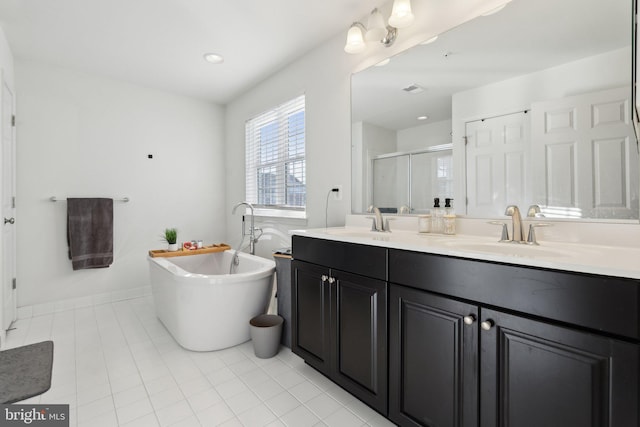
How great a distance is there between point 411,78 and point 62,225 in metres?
3.50

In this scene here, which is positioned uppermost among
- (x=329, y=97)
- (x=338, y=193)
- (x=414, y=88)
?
(x=329, y=97)

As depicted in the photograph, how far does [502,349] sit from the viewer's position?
1027mm

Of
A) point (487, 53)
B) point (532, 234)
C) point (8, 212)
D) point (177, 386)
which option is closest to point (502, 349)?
point (532, 234)

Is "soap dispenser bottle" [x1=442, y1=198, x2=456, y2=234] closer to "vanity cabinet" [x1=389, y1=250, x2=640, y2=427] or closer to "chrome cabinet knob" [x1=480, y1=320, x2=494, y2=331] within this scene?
"vanity cabinet" [x1=389, y1=250, x2=640, y2=427]

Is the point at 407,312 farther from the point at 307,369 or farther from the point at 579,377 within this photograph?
the point at 307,369

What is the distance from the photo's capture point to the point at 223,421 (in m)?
1.52

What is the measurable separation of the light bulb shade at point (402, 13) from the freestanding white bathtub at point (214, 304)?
1844 mm

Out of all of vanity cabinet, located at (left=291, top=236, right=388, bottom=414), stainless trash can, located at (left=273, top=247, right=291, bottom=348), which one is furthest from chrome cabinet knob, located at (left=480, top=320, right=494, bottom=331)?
stainless trash can, located at (left=273, top=247, right=291, bottom=348)

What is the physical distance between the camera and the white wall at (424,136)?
179 centimetres

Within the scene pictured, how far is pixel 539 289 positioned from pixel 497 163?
2.77 ft

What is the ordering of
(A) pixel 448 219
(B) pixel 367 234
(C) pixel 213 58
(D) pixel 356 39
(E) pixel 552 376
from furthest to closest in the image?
(C) pixel 213 58 → (D) pixel 356 39 → (B) pixel 367 234 → (A) pixel 448 219 → (E) pixel 552 376

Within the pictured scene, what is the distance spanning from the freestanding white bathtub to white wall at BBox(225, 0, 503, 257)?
2.28 ft

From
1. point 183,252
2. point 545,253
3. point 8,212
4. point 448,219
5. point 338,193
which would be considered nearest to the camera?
point 545,253

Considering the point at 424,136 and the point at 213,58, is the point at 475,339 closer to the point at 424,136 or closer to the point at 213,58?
the point at 424,136
